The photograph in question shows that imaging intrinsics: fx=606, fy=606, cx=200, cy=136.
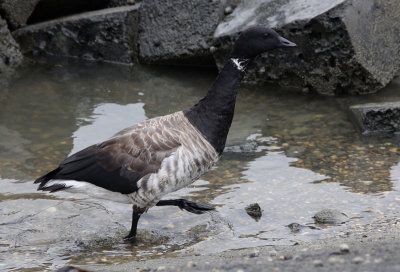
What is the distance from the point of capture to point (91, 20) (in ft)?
37.3

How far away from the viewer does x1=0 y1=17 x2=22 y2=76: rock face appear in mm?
11008

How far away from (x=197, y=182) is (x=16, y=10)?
6197 millimetres

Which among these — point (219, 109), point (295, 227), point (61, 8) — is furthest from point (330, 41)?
point (61, 8)

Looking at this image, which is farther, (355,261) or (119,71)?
(119,71)

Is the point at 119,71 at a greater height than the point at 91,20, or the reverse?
the point at 91,20

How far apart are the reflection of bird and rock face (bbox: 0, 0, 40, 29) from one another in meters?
6.45

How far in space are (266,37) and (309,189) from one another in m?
1.81

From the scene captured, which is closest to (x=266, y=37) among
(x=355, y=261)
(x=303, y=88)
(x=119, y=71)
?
(x=355, y=261)

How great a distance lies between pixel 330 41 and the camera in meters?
9.01

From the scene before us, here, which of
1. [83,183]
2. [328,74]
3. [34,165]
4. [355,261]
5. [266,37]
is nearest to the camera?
[355,261]

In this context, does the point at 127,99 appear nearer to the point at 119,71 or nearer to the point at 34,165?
the point at 119,71

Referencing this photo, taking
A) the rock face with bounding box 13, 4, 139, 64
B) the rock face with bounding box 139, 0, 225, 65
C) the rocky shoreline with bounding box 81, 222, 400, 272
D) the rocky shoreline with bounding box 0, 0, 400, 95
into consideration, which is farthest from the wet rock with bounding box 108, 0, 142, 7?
the rocky shoreline with bounding box 81, 222, 400, 272

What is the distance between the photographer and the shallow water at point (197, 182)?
578 cm

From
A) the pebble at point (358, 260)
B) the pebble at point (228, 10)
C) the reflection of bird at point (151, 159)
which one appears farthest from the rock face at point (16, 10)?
the pebble at point (358, 260)
